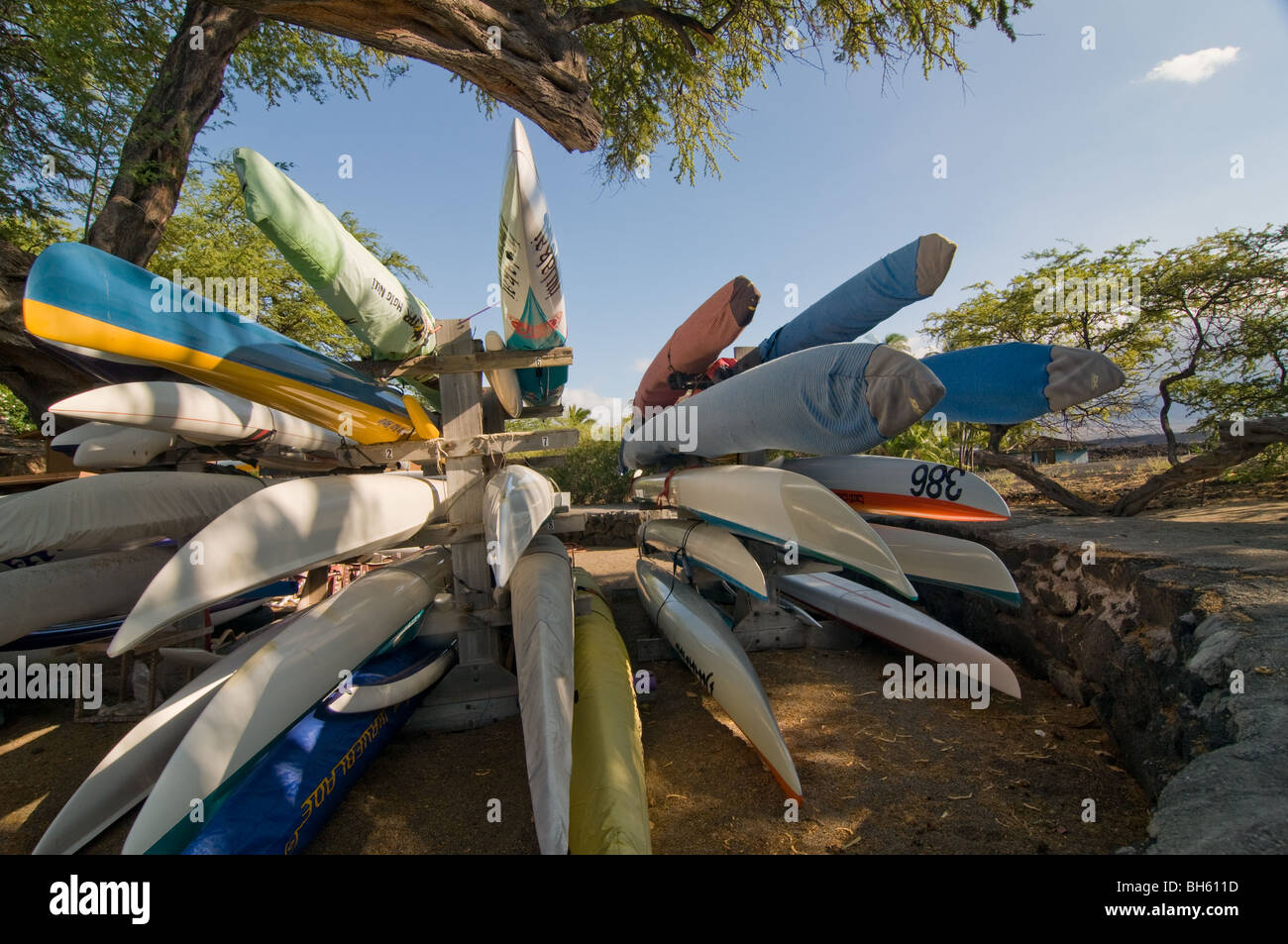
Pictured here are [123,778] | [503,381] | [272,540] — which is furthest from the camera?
[503,381]

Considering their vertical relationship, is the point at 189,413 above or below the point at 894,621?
above

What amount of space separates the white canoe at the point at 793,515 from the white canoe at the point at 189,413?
255cm

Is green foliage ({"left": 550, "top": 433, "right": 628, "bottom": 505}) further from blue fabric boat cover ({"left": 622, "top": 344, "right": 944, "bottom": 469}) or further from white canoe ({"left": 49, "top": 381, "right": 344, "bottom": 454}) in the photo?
white canoe ({"left": 49, "top": 381, "right": 344, "bottom": 454})

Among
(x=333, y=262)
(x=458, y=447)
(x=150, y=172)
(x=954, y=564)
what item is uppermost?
(x=150, y=172)

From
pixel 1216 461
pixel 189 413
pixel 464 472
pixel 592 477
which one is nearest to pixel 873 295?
pixel 464 472

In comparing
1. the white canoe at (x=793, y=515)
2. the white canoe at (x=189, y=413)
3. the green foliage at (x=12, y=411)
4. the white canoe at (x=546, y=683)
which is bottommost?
the white canoe at (x=546, y=683)

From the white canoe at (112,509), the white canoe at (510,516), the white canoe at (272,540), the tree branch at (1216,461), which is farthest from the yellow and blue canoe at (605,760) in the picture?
the tree branch at (1216,461)

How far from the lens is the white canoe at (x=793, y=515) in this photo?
2463mm

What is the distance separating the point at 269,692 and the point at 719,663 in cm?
218

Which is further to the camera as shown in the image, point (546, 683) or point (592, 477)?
point (592, 477)

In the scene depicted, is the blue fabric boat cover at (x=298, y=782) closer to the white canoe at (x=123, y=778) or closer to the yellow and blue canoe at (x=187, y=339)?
the white canoe at (x=123, y=778)

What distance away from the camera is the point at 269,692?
211 centimetres

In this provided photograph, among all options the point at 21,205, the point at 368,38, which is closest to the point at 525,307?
the point at 368,38

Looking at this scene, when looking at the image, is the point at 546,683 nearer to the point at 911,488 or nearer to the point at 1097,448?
the point at 911,488
